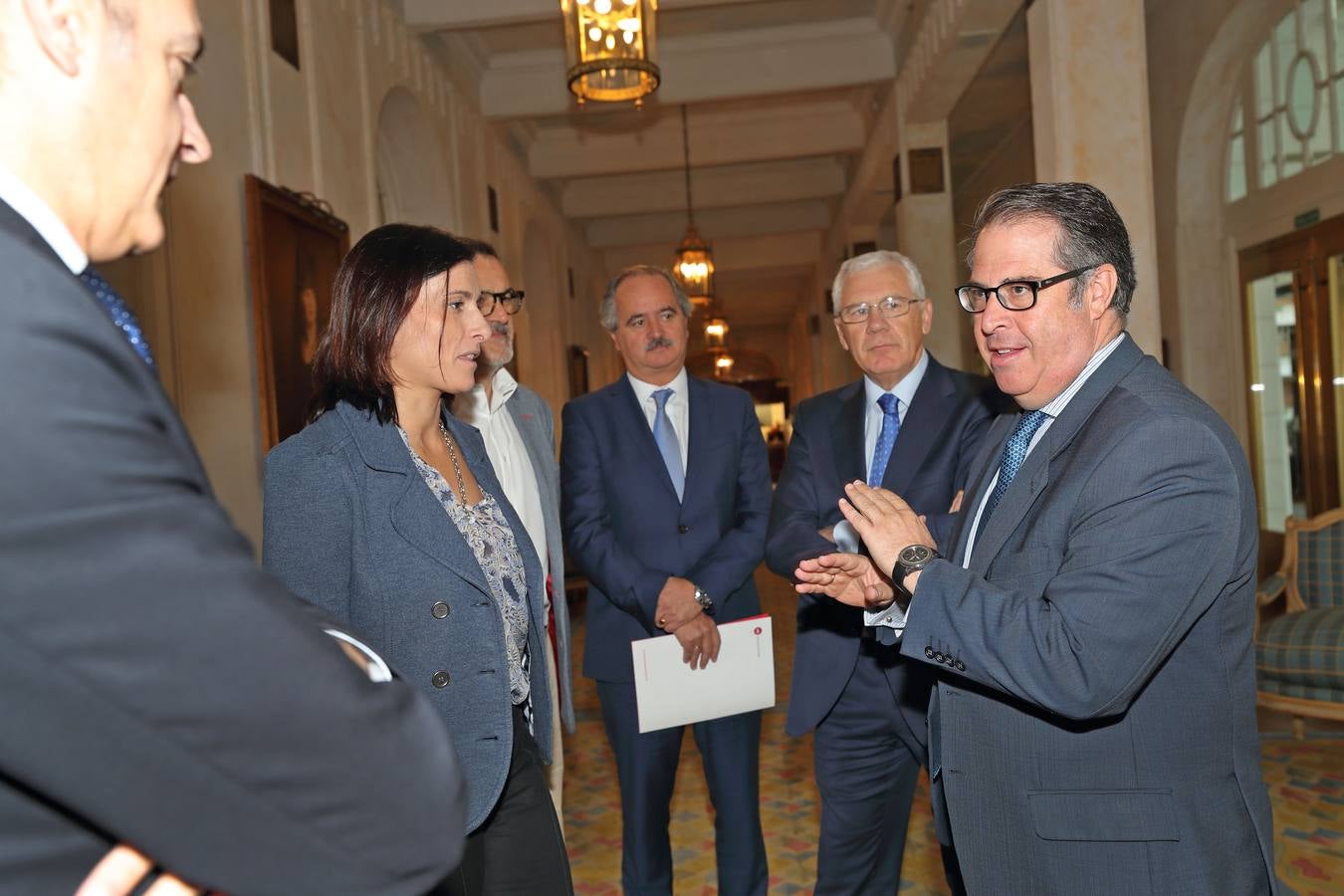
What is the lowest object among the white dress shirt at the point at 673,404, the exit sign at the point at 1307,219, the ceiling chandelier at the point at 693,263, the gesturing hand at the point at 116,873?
the gesturing hand at the point at 116,873

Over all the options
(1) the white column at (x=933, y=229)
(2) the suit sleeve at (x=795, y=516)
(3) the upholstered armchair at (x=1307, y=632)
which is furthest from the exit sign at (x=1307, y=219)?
(2) the suit sleeve at (x=795, y=516)

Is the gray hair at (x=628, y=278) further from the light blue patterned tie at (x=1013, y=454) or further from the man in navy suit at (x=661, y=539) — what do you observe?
the light blue patterned tie at (x=1013, y=454)

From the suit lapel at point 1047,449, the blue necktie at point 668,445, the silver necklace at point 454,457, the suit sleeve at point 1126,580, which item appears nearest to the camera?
the suit sleeve at point 1126,580

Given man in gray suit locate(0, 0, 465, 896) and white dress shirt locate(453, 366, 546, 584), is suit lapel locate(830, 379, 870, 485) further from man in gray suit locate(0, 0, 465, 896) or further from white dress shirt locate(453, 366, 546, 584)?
man in gray suit locate(0, 0, 465, 896)

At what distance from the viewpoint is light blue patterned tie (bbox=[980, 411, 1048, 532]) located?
2049 millimetres

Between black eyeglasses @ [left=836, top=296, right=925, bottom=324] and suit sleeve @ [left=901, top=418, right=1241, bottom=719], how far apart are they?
4.96 ft

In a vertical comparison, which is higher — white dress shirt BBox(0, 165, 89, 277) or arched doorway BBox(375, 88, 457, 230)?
arched doorway BBox(375, 88, 457, 230)

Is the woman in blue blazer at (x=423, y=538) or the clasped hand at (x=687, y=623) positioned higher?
the woman in blue blazer at (x=423, y=538)

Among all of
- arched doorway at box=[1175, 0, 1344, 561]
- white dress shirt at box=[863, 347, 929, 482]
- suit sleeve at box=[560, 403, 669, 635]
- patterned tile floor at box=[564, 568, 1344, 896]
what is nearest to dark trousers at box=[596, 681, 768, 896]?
suit sleeve at box=[560, 403, 669, 635]

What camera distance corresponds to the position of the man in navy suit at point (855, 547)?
2.90 m

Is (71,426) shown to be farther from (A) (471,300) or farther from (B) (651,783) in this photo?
(B) (651,783)

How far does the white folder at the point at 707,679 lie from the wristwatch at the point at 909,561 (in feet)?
3.91

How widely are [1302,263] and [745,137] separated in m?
5.78

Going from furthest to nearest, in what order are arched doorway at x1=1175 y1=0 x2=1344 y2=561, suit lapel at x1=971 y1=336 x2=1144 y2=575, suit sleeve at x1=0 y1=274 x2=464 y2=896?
arched doorway at x1=1175 y1=0 x2=1344 y2=561 < suit lapel at x1=971 y1=336 x2=1144 y2=575 < suit sleeve at x1=0 y1=274 x2=464 y2=896
